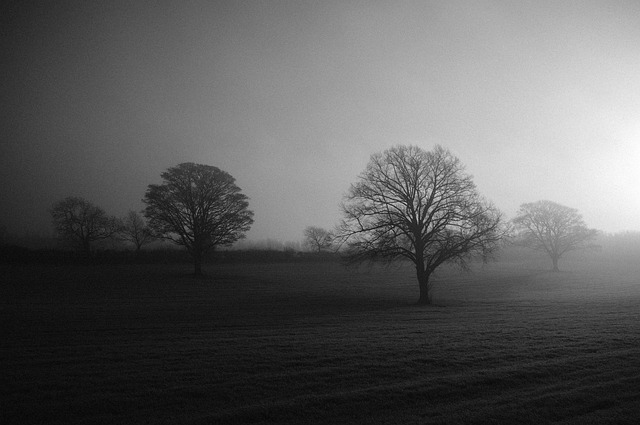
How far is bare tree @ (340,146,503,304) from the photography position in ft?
87.5

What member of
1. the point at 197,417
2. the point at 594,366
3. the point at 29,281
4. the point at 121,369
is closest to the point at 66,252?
the point at 29,281

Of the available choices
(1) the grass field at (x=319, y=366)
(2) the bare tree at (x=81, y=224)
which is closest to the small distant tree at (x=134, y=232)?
(2) the bare tree at (x=81, y=224)

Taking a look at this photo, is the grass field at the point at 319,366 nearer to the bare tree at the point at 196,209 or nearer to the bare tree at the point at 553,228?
the bare tree at the point at 196,209

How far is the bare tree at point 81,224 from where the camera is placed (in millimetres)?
66562

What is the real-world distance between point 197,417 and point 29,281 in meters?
44.2

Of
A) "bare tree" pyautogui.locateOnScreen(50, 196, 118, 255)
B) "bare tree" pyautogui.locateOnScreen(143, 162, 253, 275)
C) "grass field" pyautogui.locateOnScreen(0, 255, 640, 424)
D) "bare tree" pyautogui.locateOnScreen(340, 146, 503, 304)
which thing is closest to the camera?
"grass field" pyautogui.locateOnScreen(0, 255, 640, 424)

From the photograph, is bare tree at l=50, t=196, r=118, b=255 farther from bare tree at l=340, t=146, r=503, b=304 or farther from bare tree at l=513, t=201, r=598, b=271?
bare tree at l=513, t=201, r=598, b=271

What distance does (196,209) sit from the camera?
158ft

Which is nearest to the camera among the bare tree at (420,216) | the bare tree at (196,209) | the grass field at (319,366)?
the grass field at (319,366)

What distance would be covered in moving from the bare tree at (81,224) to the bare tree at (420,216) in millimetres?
61599

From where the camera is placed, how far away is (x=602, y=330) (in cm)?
1573

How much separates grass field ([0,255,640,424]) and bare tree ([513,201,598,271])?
1990 inches

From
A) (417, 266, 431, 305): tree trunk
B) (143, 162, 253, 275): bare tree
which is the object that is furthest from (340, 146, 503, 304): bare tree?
(143, 162, 253, 275): bare tree

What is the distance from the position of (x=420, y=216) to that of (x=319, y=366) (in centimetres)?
1987
